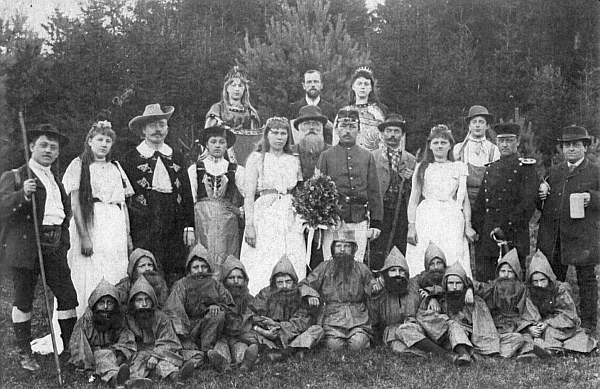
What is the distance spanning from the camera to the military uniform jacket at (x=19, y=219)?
711 cm

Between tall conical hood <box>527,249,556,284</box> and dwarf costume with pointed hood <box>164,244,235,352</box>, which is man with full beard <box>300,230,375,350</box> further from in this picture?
tall conical hood <box>527,249,556,284</box>

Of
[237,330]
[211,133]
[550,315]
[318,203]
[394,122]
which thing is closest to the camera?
[237,330]

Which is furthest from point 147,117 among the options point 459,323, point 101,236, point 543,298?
point 543,298

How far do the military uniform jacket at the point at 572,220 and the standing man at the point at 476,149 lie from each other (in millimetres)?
726

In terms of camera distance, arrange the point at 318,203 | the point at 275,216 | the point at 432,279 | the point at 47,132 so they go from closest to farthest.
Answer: the point at 47,132 < the point at 432,279 < the point at 318,203 < the point at 275,216

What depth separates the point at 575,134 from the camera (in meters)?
8.08

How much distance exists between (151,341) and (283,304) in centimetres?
134

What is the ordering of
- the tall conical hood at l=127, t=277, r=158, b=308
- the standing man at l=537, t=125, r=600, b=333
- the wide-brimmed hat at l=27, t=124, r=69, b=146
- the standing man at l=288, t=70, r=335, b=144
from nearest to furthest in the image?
1. the tall conical hood at l=127, t=277, r=158, b=308
2. the wide-brimmed hat at l=27, t=124, r=69, b=146
3. the standing man at l=537, t=125, r=600, b=333
4. the standing man at l=288, t=70, r=335, b=144

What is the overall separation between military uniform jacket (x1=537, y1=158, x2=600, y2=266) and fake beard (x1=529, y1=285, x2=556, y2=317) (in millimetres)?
498

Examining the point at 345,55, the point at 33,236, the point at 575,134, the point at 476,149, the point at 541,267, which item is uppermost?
the point at 345,55

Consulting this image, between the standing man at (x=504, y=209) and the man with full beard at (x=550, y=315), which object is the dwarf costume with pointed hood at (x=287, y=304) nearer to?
the standing man at (x=504, y=209)

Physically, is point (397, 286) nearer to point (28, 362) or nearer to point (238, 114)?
point (238, 114)

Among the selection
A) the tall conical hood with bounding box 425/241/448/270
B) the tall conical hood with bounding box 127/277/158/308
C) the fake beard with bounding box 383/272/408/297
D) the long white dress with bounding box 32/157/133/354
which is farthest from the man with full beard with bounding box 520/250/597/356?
the long white dress with bounding box 32/157/133/354

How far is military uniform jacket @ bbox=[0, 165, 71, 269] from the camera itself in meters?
7.11
